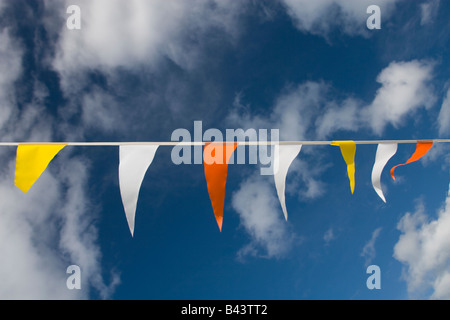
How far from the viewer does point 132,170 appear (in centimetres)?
294

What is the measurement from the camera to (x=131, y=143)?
3020 millimetres

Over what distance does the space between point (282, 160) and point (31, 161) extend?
266cm

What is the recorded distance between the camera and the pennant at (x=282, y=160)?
303cm

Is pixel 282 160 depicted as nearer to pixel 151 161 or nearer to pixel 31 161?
pixel 151 161

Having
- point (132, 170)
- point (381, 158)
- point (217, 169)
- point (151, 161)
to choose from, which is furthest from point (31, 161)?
point (381, 158)

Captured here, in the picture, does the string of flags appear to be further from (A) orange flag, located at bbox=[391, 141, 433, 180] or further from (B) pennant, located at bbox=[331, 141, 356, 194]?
(A) orange flag, located at bbox=[391, 141, 433, 180]

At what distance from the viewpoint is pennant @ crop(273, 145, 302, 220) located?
303cm

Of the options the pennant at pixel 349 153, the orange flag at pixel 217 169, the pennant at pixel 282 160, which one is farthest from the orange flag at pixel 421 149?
the orange flag at pixel 217 169

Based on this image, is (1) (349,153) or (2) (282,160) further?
(1) (349,153)

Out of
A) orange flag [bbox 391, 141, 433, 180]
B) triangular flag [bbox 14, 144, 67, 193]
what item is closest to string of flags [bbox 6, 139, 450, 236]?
triangular flag [bbox 14, 144, 67, 193]
